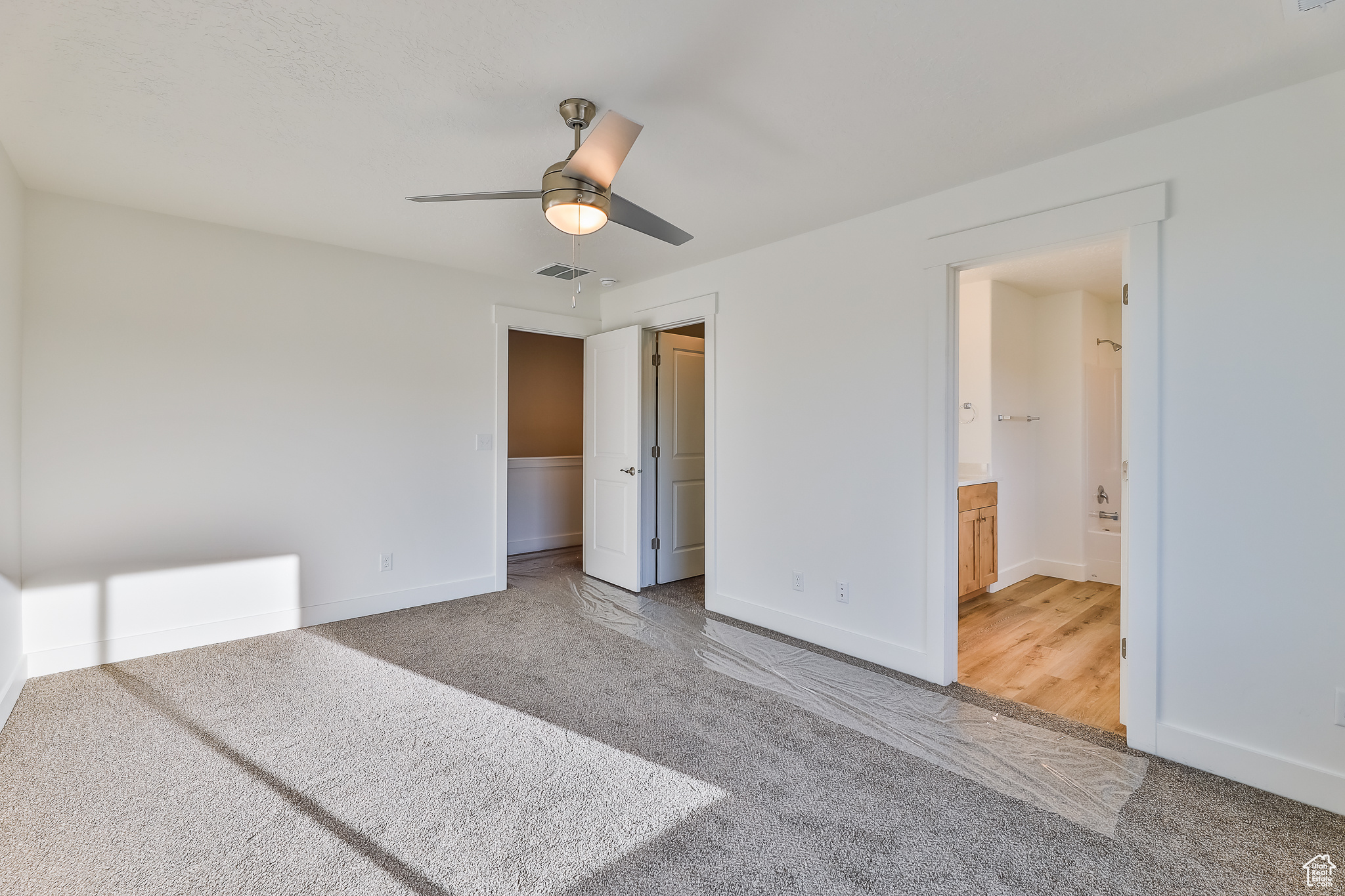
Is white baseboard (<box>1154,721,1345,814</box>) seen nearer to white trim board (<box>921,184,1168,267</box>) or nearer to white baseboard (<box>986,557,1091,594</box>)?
white trim board (<box>921,184,1168,267</box>)

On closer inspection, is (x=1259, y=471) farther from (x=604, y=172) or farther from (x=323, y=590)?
(x=323, y=590)

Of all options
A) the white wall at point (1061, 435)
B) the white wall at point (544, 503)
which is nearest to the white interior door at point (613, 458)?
the white wall at point (544, 503)

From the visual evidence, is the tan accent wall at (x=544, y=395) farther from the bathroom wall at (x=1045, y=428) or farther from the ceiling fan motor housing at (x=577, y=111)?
the ceiling fan motor housing at (x=577, y=111)

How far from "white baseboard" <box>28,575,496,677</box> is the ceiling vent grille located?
15.4 ft

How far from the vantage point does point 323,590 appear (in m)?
3.72

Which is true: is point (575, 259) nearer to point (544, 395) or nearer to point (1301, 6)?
point (1301, 6)

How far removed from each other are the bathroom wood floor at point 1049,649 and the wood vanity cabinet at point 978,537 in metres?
0.17

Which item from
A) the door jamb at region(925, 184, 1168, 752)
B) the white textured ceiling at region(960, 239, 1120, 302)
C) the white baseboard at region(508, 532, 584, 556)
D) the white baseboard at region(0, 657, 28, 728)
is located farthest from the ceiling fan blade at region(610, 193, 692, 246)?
the white baseboard at region(508, 532, 584, 556)

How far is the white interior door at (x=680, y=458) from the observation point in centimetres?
473

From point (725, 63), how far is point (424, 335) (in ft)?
9.64

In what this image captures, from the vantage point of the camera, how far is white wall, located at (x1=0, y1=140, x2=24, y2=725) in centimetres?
254

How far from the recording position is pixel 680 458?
4852 millimetres

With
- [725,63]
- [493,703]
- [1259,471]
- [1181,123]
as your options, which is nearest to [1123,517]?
[1259,471]

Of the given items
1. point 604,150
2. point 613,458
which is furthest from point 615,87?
point 613,458
